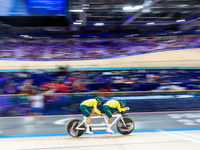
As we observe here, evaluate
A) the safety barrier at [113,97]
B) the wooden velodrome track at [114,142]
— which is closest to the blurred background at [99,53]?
the safety barrier at [113,97]

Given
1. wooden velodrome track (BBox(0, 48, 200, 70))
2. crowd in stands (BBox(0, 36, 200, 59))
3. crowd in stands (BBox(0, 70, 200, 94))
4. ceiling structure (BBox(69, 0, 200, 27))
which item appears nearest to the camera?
crowd in stands (BBox(0, 70, 200, 94))

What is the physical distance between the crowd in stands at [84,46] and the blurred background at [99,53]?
84 mm

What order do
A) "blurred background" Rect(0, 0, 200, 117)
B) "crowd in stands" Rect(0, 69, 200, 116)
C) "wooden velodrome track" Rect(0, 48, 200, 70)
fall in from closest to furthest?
"blurred background" Rect(0, 0, 200, 117), "crowd in stands" Rect(0, 69, 200, 116), "wooden velodrome track" Rect(0, 48, 200, 70)

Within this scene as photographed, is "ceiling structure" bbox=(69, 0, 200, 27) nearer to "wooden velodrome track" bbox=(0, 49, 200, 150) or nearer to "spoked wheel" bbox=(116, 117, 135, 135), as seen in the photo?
"spoked wheel" bbox=(116, 117, 135, 135)

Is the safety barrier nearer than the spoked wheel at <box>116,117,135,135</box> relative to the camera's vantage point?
No

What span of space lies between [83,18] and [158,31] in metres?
8.25

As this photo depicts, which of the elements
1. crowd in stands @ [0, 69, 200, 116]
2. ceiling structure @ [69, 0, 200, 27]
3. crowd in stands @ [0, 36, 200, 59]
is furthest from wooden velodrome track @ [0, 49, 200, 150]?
crowd in stands @ [0, 36, 200, 59]

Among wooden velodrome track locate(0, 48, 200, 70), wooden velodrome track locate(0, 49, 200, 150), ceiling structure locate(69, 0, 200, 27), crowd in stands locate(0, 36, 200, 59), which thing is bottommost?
wooden velodrome track locate(0, 49, 200, 150)

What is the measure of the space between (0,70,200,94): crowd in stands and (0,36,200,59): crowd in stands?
3.91 metres

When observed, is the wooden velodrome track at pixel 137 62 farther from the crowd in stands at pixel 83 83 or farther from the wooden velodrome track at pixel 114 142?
the wooden velodrome track at pixel 114 142

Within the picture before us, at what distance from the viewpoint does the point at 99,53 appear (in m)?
17.4

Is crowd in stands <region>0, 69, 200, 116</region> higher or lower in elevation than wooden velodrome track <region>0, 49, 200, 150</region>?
higher

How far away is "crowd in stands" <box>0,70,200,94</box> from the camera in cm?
1167

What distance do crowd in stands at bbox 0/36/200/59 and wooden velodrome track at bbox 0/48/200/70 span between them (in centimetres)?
81
